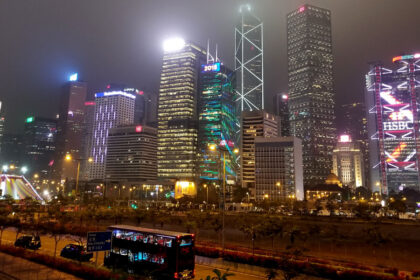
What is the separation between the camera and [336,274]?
24.6 m

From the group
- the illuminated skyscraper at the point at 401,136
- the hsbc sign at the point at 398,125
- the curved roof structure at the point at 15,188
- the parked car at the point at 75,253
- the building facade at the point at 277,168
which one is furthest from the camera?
the hsbc sign at the point at 398,125

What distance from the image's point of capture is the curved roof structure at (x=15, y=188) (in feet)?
339

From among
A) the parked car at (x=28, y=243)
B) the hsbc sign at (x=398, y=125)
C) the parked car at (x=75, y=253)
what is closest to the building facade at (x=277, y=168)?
the hsbc sign at (x=398, y=125)

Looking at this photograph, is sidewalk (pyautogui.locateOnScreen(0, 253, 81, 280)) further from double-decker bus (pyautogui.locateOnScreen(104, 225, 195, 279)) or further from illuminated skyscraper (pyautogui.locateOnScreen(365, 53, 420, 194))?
illuminated skyscraper (pyautogui.locateOnScreen(365, 53, 420, 194))

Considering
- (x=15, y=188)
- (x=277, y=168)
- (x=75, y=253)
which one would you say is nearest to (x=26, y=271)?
(x=75, y=253)

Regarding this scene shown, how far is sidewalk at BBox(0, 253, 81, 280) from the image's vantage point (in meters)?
21.8

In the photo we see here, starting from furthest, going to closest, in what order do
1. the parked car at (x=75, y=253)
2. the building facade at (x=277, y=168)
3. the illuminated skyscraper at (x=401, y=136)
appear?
the building facade at (x=277, y=168), the illuminated skyscraper at (x=401, y=136), the parked car at (x=75, y=253)

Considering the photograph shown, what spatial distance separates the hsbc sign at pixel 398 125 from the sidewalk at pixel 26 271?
214 metres

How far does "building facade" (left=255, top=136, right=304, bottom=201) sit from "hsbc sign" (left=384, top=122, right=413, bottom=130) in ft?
188

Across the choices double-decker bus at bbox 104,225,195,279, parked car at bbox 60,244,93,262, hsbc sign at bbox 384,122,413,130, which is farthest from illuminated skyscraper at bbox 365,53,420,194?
double-decker bus at bbox 104,225,195,279

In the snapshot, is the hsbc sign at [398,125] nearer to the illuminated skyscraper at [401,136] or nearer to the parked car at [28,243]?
the illuminated skyscraper at [401,136]

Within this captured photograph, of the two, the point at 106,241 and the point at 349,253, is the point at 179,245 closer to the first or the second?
the point at 106,241

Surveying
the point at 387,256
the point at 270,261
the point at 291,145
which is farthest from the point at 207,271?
the point at 291,145

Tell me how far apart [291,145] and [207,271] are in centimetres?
17555
